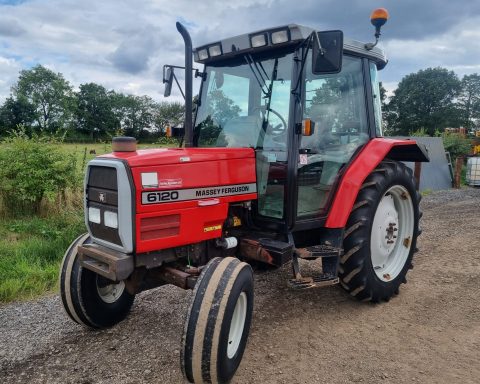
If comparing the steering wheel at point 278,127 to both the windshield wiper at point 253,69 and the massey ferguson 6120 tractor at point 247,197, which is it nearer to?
the massey ferguson 6120 tractor at point 247,197

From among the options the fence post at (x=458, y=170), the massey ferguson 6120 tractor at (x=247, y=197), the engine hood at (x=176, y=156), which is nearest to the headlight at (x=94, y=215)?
the massey ferguson 6120 tractor at (x=247, y=197)

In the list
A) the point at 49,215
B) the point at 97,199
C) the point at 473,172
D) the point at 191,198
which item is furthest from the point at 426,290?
the point at 473,172

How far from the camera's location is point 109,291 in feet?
11.7

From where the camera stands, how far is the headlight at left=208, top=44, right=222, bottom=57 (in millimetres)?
→ 3660

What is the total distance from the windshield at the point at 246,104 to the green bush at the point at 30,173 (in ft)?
12.8

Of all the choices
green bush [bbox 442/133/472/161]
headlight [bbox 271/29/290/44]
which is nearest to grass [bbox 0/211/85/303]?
headlight [bbox 271/29/290/44]

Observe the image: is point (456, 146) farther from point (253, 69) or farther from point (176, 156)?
point (176, 156)

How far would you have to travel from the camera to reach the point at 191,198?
9.70 ft

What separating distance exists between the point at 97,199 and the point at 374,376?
86.5 inches

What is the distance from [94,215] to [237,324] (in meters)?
1.23

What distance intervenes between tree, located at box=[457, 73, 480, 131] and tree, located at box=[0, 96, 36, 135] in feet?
151

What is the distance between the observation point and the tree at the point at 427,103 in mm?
39938

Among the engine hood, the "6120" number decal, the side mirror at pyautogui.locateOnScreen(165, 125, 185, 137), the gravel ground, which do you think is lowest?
the gravel ground

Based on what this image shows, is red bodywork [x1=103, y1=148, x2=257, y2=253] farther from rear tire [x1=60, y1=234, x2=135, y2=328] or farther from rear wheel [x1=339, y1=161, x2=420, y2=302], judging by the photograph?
rear wheel [x1=339, y1=161, x2=420, y2=302]
